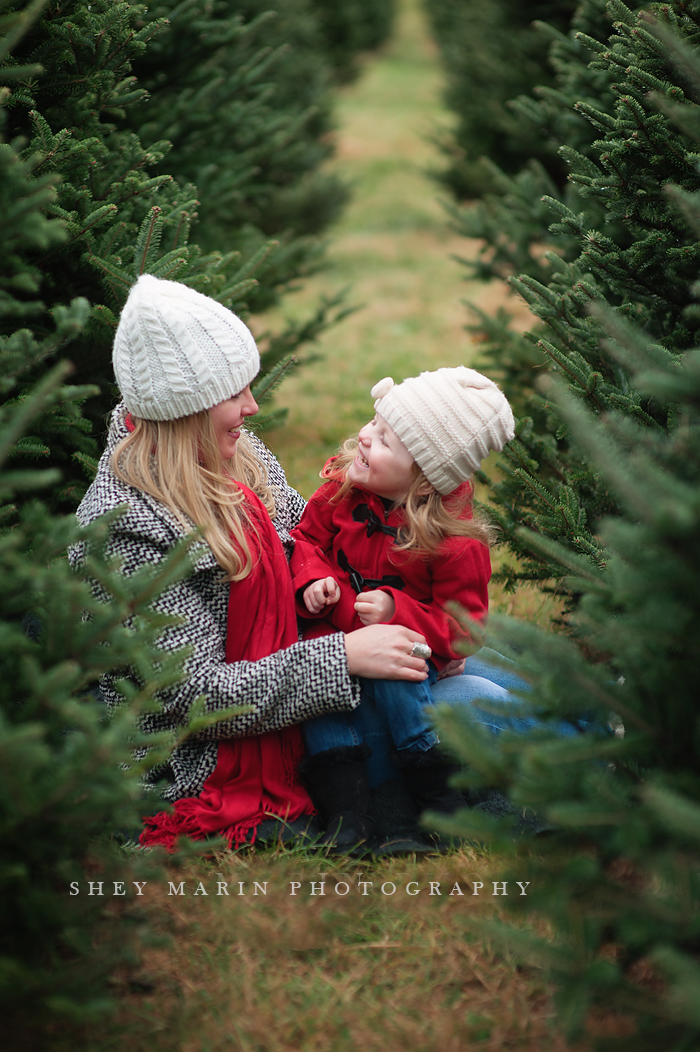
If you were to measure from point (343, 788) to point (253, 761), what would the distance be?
0.85 ft

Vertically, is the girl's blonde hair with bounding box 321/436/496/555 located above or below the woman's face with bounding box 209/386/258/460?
Answer: below

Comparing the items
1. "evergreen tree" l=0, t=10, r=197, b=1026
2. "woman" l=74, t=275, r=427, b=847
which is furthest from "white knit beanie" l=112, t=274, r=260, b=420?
"evergreen tree" l=0, t=10, r=197, b=1026

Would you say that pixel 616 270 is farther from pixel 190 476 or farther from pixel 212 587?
pixel 212 587

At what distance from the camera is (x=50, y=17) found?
281 centimetres

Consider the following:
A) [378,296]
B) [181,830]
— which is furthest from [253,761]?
[378,296]

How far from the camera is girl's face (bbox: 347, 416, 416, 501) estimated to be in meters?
2.46

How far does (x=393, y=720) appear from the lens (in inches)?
93.7

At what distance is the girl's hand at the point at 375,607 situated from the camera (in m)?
2.44

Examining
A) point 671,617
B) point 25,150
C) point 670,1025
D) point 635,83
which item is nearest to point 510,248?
point 635,83

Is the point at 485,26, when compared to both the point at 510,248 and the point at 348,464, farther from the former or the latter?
the point at 348,464

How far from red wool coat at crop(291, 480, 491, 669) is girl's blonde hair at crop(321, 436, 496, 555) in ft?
0.09

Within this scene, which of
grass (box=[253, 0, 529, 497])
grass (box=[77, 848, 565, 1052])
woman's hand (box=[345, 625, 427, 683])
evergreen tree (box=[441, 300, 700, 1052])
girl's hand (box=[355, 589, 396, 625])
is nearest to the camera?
evergreen tree (box=[441, 300, 700, 1052])

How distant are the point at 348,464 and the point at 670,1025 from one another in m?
1.72

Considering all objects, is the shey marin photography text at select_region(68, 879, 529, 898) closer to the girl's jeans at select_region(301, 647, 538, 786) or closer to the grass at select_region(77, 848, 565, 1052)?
the grass at select_region(77, 848, 565, 1052)
